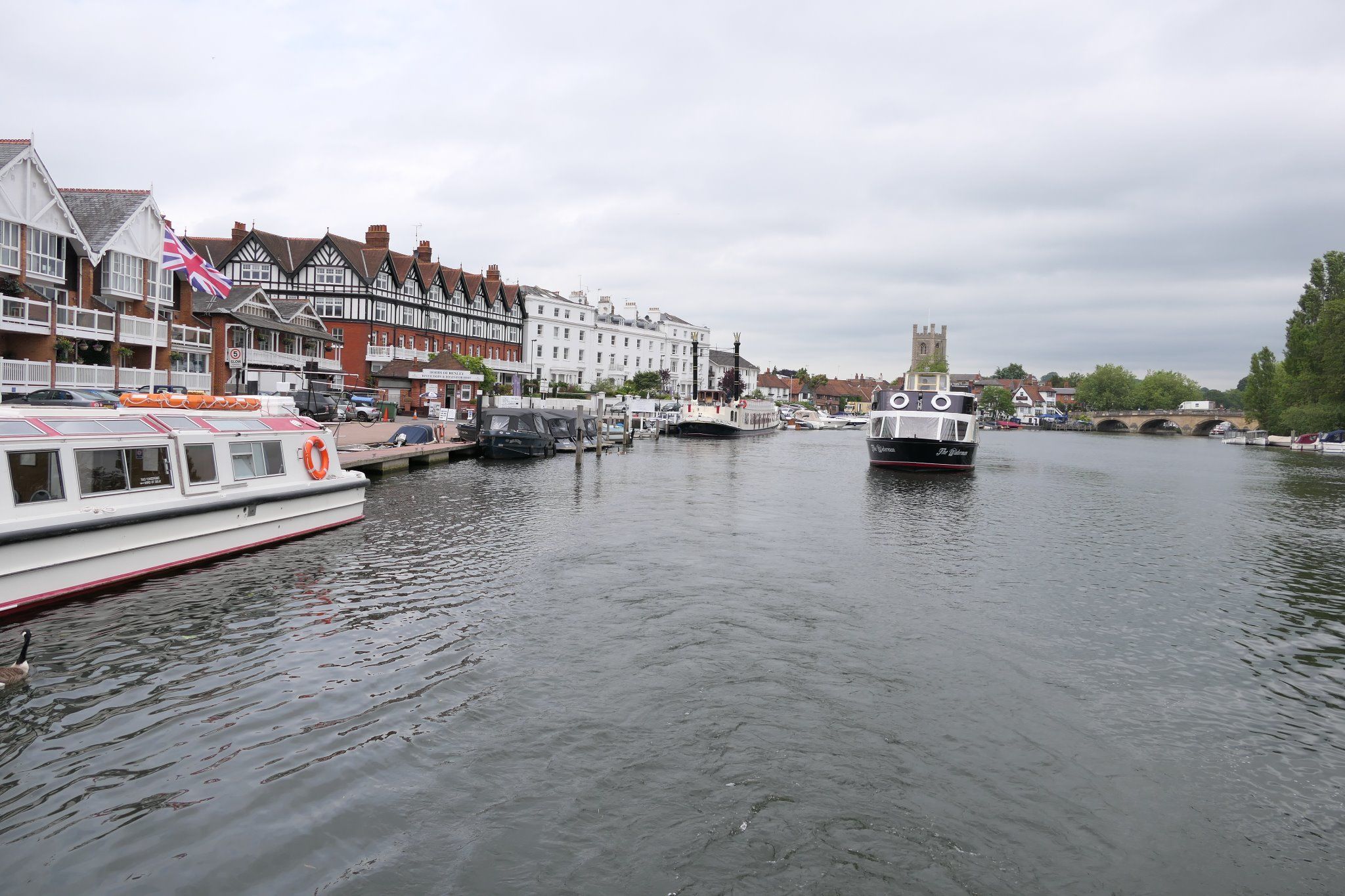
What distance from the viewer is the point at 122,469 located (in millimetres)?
14719

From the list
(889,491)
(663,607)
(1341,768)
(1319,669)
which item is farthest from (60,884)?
(889,491)

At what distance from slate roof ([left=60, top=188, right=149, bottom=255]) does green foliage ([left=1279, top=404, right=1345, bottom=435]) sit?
103m

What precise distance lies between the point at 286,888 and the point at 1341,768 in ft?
36.6

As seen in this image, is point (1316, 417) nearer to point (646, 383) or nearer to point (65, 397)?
point (646, 383)

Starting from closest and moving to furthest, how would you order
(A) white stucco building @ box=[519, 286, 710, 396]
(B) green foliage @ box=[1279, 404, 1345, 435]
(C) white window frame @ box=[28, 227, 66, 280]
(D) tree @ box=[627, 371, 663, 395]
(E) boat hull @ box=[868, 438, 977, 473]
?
(C) white window frame @ box=[28, 227, 66, 280]
(E) boat hull @ box=[868, 438, 977, 473]
(B) green foliage @ box=[1279, 404, 1345, 435]
(A) white stucco building @ box=[519, 286, 710, 396]
(D) tree @ box=[627, 371, 663, 395]

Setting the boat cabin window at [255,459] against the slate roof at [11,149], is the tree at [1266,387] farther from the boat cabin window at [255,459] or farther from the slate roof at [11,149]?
the slate roof at [11,149]

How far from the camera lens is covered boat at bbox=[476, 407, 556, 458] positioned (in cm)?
4309

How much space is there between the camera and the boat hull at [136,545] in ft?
41.0

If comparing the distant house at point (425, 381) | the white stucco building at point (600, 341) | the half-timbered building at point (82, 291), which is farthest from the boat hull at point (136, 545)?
the white stucco building at point (600, 341)

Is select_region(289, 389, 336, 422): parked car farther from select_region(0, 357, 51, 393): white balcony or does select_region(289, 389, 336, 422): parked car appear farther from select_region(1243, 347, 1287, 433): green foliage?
select_region(1243, 347, 1287, 433): green foliage

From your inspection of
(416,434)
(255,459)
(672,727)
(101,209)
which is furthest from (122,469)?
(101,209)

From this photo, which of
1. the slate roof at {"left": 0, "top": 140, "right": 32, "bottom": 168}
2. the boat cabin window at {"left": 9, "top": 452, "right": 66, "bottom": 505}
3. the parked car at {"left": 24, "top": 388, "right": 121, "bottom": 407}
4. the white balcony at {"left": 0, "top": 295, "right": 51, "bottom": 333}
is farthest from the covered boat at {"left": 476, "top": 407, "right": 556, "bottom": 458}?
the boat cabin window at {"left": 9, "top": 452, "right": 66, "bottom": 505}

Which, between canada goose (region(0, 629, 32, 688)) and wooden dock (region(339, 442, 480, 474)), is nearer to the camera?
canada goose (region(0, 629, 32, 688))

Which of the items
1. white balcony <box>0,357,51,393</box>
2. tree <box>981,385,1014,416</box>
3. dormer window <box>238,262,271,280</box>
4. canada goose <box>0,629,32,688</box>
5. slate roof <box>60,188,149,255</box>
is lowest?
canada goose <box>0,629,32,688</box>
